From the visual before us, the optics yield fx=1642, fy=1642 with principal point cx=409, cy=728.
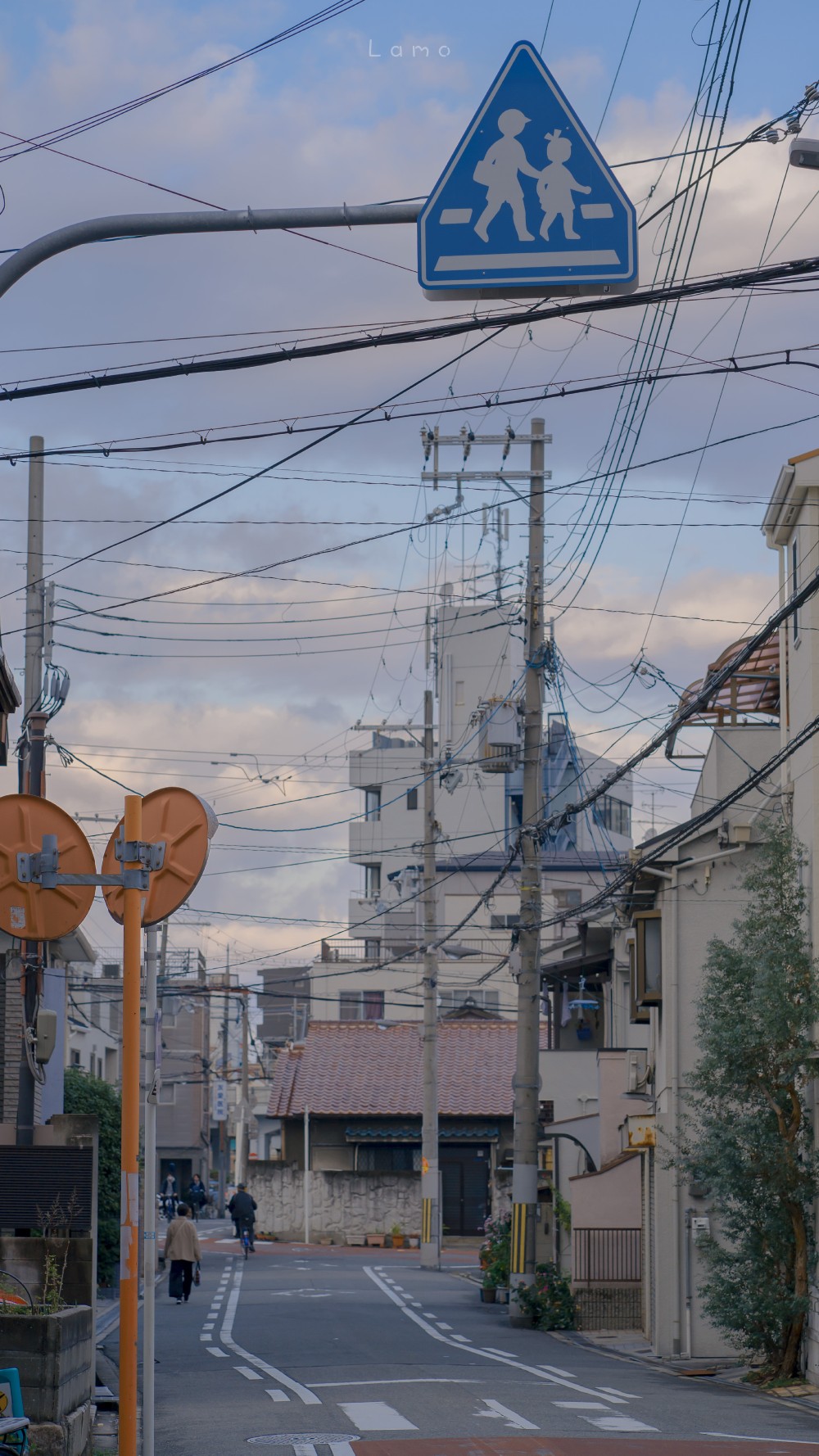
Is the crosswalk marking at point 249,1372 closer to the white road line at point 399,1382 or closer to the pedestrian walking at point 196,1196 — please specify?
the white road line at point 399,1382

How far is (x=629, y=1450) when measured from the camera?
11.9 meters

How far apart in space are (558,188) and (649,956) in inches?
725

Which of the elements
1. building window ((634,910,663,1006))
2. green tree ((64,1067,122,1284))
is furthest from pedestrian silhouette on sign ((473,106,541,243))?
green tree ((64,1067,122,1284))

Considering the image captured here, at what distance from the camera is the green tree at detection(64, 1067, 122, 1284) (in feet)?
94.3

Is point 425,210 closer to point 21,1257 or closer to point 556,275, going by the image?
point 556,275

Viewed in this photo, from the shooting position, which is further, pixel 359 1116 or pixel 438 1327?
pixel 359 1116

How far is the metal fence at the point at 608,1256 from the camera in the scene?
27.5 meters

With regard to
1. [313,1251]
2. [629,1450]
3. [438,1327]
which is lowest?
[313,1251]

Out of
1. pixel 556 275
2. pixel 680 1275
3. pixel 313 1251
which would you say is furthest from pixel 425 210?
pixel 313 1251

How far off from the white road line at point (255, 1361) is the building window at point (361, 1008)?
37.0 meters

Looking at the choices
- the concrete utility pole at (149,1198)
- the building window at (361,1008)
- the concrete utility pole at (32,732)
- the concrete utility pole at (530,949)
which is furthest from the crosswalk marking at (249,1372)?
the building window at (361,1008)

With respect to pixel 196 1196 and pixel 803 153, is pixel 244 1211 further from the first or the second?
pixel 803 153

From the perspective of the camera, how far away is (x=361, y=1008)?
67.1 meters

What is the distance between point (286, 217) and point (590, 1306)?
878 inches
